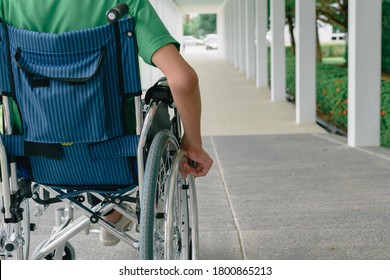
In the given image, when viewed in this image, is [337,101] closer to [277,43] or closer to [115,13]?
[277,43]

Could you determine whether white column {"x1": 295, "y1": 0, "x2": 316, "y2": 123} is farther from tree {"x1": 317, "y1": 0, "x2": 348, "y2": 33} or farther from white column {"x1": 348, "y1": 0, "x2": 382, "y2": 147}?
tree {"x1": 317, "y1": 0, "x2": 348, "y2": 33}

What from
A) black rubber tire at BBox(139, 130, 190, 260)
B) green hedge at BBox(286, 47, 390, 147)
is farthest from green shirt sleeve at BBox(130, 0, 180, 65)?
green hedge at BBox(286, 47, 390, 147)

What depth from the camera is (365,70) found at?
271 inches

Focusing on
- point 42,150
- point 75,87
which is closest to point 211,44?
point 42,150

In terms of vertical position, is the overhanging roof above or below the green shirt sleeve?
above

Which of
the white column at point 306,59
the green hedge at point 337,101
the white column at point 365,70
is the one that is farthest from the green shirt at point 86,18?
the white column at point 306,59

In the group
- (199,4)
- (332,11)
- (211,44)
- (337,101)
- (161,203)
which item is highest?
(199,4)

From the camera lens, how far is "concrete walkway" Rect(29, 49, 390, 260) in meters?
3.59

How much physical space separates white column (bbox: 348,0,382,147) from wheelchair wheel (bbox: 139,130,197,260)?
456 cm

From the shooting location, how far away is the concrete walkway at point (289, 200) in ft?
11.8

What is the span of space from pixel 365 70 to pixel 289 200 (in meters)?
2.66

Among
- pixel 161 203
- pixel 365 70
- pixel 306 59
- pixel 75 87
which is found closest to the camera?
pixel 75 87

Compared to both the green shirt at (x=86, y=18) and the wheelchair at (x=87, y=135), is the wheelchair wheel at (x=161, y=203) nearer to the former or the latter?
the wheelchair at (x=87, y=135)

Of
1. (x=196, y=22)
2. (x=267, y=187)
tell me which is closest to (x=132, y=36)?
(x=267, y=187)
